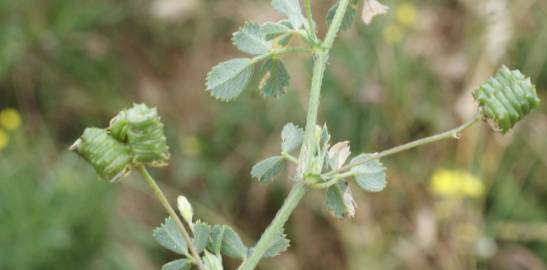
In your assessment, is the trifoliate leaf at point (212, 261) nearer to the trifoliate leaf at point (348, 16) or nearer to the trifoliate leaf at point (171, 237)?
the trifoliate leaf at point (171, 237)

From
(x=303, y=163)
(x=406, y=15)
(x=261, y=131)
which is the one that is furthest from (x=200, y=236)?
(x=406, y=15)

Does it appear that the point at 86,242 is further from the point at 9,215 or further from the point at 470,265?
the point at 470,265

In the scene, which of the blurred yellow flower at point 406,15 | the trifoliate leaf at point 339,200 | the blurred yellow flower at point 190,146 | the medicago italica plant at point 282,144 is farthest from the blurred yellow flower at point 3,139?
the trifoliate leaf at point 339,200

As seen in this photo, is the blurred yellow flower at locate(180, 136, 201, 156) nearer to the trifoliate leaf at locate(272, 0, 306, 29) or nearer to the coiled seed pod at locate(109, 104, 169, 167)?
the trifoliate leaf at locate(272, 0, 306, 29)

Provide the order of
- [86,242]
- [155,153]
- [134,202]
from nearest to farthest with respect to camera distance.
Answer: [155,153] < [86,242] < [134,202]

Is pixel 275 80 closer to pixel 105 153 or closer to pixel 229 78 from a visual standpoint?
pixel 229 78

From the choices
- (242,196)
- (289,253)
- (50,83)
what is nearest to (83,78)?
(50,83)

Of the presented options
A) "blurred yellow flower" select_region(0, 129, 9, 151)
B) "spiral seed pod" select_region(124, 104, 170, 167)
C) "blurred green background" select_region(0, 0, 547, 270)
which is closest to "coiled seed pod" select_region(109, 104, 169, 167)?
"spiral seed pod" select_region(124, 104, 170, 167)
